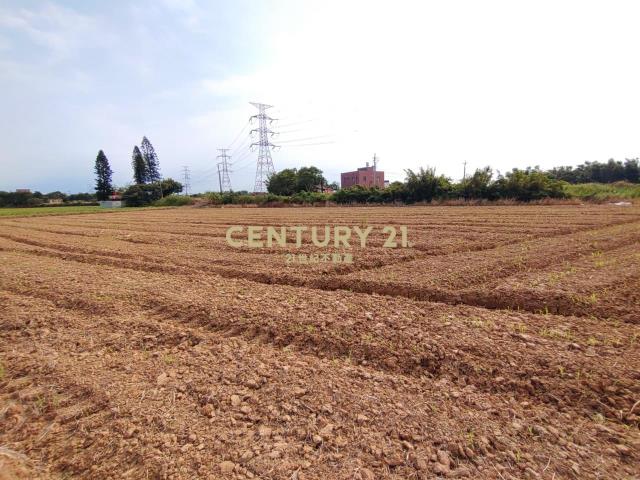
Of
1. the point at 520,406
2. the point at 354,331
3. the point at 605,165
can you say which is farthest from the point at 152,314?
the point at 605,165

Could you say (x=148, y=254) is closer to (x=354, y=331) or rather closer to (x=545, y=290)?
(x=354, y=331)

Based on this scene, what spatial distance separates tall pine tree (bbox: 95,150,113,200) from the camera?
73.1 meters

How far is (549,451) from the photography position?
201 centimetres

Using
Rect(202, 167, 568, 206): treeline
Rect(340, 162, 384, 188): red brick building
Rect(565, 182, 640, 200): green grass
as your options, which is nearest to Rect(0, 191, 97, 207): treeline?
Rect(202, 167, 568, 206): treeline

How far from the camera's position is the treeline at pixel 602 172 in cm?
5681

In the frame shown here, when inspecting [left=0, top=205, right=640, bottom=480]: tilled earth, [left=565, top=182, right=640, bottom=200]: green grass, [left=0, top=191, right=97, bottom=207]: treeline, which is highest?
[left=0, top=191, right=97, bottom=207]: treeline

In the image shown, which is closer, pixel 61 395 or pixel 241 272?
pixel 61 395

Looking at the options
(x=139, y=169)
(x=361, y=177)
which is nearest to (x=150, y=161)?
(x=139, y=169)

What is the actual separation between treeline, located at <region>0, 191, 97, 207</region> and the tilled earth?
2816 inches

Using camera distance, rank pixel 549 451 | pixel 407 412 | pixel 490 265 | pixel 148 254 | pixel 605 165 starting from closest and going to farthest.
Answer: pixel 549 451 < pixel 407 412 < pixel 490 265 < pixel 148 254 < pixel 605 165

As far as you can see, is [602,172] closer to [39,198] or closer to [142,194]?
[142,194]

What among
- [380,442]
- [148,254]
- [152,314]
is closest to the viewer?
[380,442]

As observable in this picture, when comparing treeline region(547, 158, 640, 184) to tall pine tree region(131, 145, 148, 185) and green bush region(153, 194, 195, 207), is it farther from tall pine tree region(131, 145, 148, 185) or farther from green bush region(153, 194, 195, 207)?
tall pine tree region(131, 145, 148, 185)

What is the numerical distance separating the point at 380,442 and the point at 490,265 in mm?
5348
